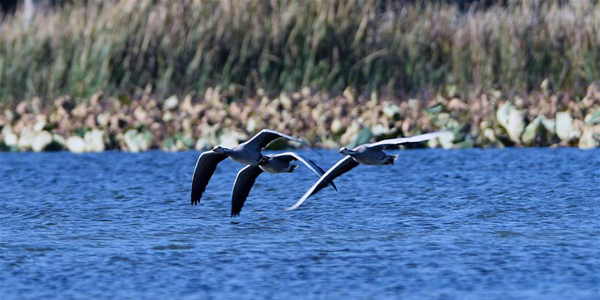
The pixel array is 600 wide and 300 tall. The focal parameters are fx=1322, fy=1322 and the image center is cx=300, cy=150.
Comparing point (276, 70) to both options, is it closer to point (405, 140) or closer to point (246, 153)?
point (246, 153)

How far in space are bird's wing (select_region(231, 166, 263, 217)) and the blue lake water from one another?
0.13 m

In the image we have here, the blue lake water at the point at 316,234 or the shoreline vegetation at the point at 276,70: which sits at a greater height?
the shoreline vegetation at the point at 276,70

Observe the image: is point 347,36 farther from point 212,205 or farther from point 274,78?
point 212,205

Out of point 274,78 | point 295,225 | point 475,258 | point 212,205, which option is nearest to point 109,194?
point 212,205

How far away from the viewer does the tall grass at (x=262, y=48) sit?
16250 millimetres

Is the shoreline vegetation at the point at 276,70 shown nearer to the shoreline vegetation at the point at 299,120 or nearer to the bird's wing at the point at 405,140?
the shoreline vegetation at the point at 299,120

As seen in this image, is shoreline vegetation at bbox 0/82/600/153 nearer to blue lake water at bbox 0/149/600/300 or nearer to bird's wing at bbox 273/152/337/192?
blue lake water at bbox 0/149/600/300

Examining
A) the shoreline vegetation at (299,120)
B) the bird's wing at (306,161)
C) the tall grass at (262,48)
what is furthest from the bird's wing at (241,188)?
the tall grass at (262,48)

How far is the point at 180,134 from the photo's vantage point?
50.8ft

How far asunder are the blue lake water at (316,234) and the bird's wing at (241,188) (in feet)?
0.43

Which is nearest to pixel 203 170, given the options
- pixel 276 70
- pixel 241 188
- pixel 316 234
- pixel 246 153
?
pixel 241 188

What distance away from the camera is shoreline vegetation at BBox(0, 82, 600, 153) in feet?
47.7

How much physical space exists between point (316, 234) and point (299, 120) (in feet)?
22.4

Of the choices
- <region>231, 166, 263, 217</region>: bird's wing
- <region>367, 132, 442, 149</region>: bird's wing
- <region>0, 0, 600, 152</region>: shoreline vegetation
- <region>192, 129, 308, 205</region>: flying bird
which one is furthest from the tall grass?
<region>367, 132, 442, 149</region>: bird's wing
